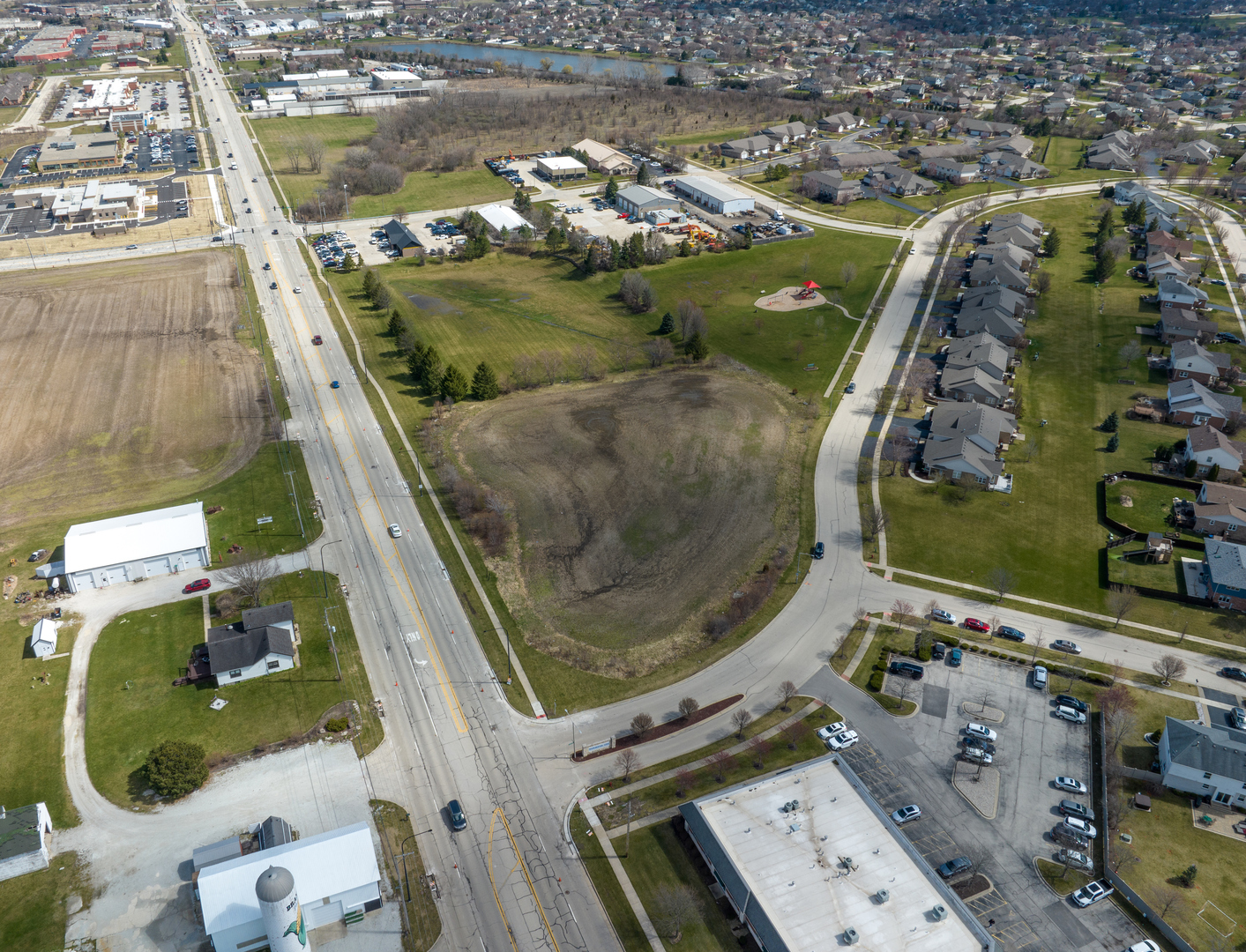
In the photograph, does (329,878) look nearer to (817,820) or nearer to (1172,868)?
(817,820)

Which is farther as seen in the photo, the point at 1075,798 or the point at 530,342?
the point at 530,342

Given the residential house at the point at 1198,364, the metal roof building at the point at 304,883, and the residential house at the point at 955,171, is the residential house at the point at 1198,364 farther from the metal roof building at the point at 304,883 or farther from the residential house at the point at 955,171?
the metal roof building at the point at 304,883

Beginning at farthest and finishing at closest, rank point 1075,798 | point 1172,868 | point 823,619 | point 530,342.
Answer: point 530,342 → point 823,619 → point 1075,798 → point 1172,868

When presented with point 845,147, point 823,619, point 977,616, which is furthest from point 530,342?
point 845,147

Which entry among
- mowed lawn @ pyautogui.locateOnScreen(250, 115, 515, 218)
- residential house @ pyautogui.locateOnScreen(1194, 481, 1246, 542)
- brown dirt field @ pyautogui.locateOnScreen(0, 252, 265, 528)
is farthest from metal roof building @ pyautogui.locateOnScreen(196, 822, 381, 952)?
mowed lawn @ pyautogui.locateOnScreen(250, 115, 515, 218)

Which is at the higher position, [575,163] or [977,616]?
[575,163]
